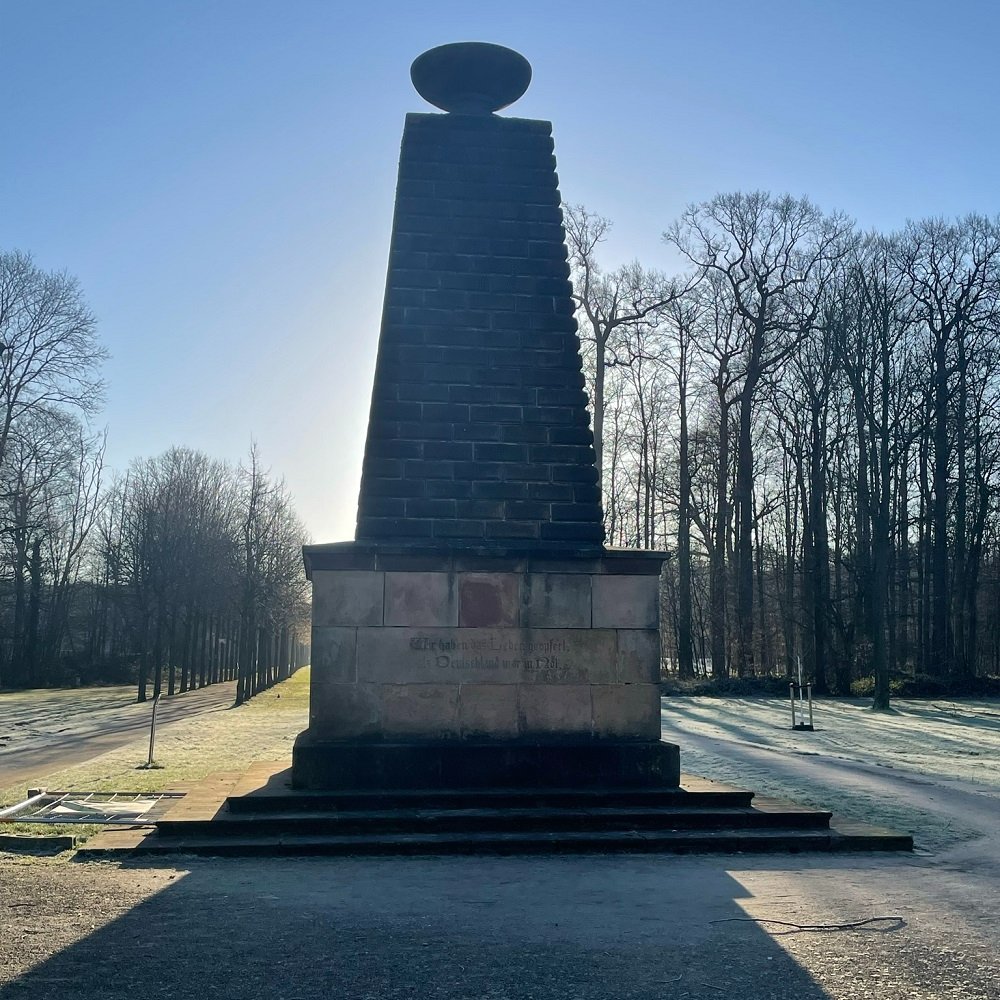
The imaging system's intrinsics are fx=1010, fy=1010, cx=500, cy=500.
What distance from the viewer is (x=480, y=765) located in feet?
29.8

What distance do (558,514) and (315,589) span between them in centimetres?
248

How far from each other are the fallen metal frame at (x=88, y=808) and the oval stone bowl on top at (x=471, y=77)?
7918mm

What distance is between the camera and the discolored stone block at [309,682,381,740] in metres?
9.15

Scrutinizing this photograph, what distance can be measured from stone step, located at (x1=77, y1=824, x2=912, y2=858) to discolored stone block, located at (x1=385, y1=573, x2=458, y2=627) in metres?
2.10

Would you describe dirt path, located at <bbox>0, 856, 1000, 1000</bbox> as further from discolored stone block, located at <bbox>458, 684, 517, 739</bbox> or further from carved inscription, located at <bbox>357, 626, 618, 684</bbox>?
carved inscription, located at <bbox>357, 626, 618, 684</bbox>

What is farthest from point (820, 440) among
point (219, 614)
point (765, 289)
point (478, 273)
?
point (478, 273)

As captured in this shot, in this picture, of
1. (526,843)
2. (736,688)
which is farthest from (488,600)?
(736,688)

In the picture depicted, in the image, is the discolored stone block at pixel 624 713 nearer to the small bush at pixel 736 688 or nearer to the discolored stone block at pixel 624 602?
the discolored stone block at pixel 624 602

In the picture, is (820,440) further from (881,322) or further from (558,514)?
(558,514)

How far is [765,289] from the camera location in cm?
3672

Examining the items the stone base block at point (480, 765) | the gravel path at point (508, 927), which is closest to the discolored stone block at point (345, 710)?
the stone base block at point (480, 765)

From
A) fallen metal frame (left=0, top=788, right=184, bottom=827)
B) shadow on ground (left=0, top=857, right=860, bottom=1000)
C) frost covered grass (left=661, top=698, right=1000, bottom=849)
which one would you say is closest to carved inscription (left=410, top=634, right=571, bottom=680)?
shadow on ground (left=0, top=857, right=860, bottom=1000)

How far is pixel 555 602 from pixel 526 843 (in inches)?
97.8

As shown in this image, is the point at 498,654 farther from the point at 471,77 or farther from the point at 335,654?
the point at 471,77
